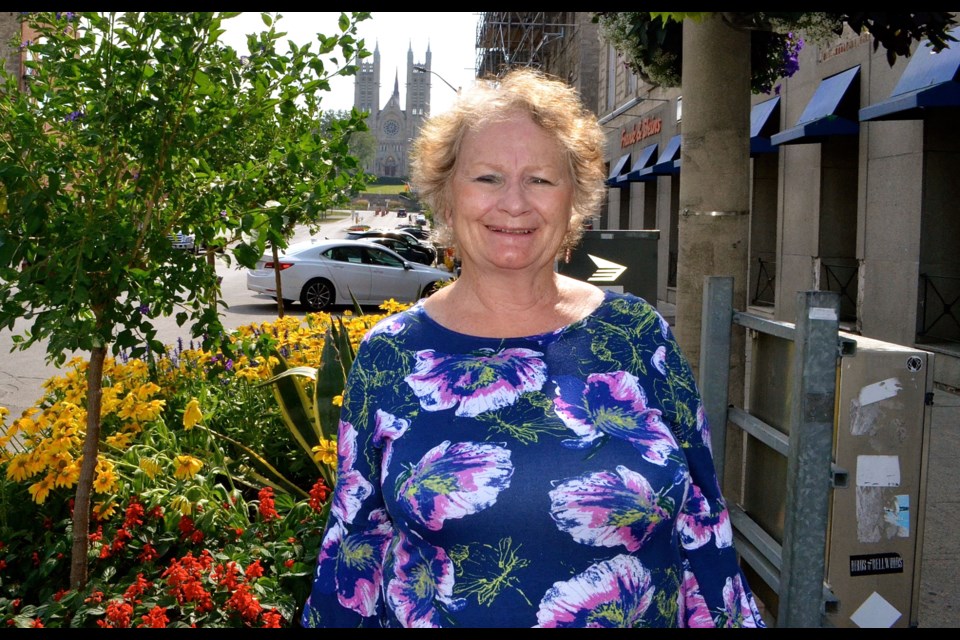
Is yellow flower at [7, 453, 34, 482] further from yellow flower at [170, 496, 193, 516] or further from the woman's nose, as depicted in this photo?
the woman's nose

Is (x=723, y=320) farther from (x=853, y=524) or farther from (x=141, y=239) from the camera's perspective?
(x=141, y=239)

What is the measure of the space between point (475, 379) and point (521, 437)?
0.17m

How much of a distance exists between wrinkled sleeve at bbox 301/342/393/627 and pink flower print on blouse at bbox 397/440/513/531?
0.15m

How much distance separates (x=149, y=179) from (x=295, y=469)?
5.60 ft

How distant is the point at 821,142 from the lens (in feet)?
46.5

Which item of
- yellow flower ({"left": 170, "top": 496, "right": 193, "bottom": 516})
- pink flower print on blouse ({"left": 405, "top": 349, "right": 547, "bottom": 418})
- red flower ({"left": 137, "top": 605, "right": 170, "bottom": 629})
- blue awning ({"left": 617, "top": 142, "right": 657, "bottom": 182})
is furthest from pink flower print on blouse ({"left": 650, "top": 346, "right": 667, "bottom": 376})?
blue awning ({"left": 617, "top": 142, "right": 657, "bottom": 182})

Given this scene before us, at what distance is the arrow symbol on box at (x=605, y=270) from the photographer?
639cm

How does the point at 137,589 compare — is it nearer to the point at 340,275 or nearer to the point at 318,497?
the point at 318,497

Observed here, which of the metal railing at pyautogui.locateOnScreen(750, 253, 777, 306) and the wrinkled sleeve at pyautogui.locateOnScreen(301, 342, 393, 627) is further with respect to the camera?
the metal railing at pyautogui.locateOnScreen(750, 253, 777, 306)

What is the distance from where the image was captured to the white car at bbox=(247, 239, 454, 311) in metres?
18.8

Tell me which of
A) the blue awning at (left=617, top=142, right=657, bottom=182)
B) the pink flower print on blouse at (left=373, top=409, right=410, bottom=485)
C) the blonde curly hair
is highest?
the blue awning at (left=617, top=142, right=657, bottom=182)

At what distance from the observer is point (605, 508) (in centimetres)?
184

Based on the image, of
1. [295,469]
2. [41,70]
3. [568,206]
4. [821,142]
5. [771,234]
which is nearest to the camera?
[568,206]

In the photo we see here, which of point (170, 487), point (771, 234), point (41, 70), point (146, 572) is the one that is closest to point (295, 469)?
point (170, 487)
